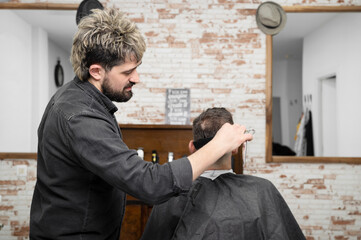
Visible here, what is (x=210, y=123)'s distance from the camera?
4.96 feet

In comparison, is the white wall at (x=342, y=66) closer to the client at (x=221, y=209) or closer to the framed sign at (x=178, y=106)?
the framed sign at (x=178, y=106)

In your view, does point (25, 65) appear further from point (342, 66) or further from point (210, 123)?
point (342, 66)

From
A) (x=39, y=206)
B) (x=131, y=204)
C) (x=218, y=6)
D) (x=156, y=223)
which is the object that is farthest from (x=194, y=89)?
(x=39, y=206)

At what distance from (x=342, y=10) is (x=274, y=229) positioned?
2.87 meters

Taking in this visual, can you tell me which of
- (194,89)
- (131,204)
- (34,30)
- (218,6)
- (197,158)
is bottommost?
(131,204)

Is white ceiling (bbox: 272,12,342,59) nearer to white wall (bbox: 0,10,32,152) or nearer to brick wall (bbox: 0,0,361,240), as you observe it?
brick wall (bbox: 0,0,361,240)

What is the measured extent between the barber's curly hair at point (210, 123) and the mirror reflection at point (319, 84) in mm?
2028

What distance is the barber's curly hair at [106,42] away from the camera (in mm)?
1083

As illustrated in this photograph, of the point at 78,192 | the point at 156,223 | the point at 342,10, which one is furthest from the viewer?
the point at 342,10

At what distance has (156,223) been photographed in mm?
1560

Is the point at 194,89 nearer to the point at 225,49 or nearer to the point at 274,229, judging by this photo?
the point at 225,49

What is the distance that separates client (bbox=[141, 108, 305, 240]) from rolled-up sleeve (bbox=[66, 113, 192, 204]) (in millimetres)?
504

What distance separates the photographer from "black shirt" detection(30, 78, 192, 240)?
0.94m

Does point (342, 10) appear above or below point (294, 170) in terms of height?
above
